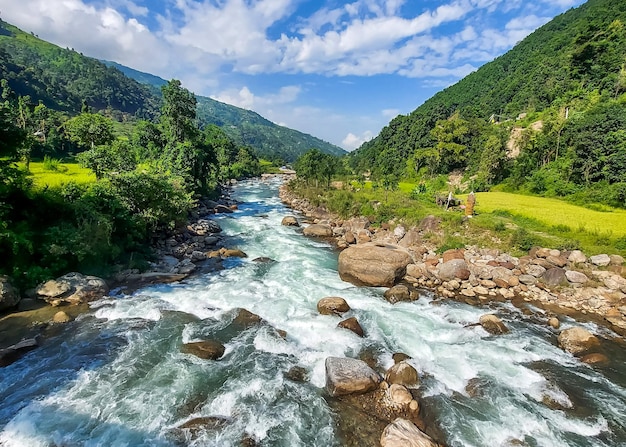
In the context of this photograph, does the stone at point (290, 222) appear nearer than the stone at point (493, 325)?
No

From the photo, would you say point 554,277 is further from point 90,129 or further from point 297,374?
point 90,129

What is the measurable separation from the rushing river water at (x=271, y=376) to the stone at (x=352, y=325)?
0.30m

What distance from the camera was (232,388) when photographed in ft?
33.8

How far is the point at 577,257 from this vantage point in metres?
19.4

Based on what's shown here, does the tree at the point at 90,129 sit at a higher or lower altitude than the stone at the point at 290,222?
higher

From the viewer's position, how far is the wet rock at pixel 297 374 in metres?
10.9

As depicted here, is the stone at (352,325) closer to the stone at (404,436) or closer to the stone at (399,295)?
the stone at (399,295)

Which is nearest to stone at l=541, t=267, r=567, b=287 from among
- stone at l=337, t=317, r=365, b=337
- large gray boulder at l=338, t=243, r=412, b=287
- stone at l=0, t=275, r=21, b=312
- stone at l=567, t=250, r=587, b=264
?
stone at l=567, t=250, r=587, b=264

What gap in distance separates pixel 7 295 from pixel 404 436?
16.1m

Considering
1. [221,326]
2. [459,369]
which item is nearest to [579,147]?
[459,369]

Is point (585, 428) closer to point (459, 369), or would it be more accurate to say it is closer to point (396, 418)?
point (459, 369)

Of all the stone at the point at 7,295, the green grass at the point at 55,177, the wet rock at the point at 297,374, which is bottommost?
the wet rock at the point at 297,374

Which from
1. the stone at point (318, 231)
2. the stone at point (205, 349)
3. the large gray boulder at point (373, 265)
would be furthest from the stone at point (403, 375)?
the stone at point (318, 231)

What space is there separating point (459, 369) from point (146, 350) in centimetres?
1174
